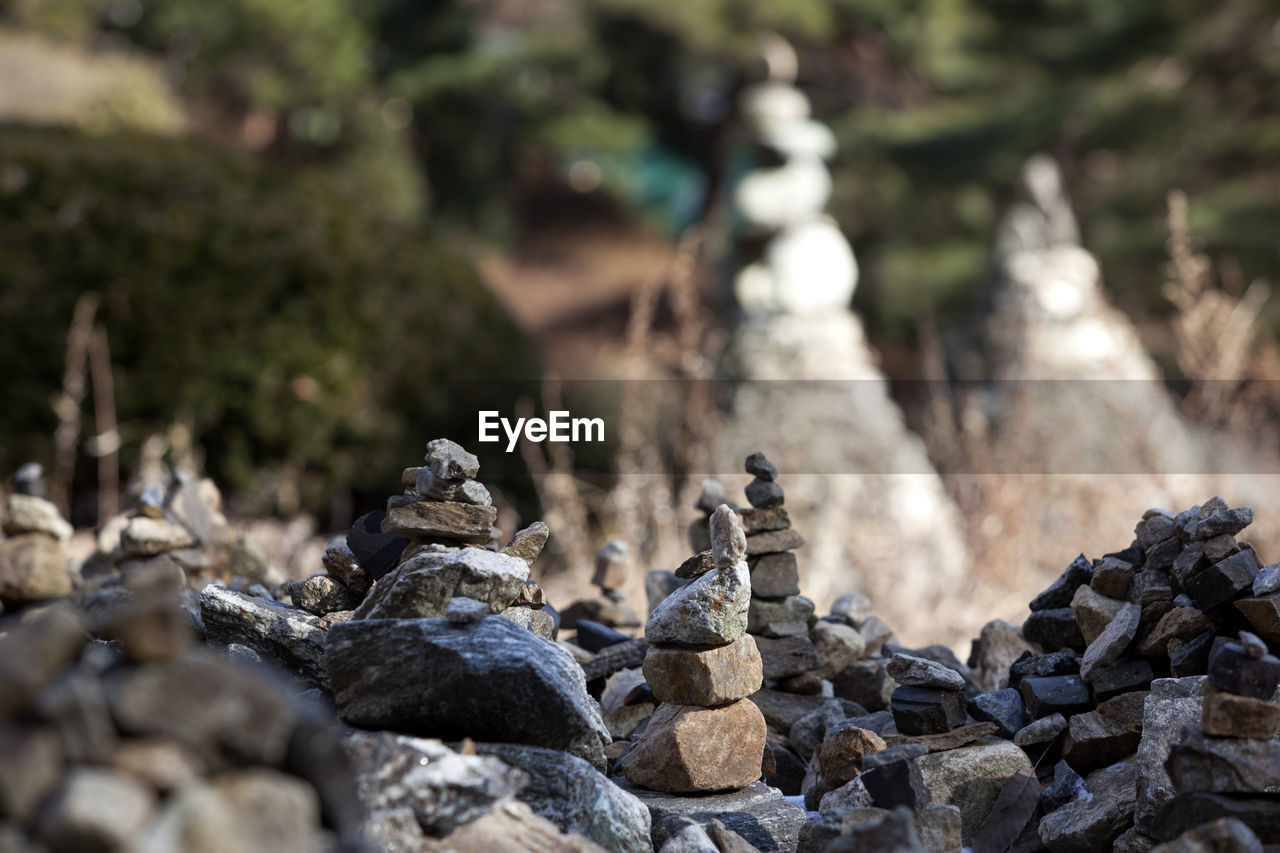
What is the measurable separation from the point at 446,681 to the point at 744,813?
48 cm

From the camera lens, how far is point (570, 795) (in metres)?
1.21

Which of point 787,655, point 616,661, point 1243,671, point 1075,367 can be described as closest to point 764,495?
point 787,655

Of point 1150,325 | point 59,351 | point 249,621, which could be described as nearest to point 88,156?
point 59,351

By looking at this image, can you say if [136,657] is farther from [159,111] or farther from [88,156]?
[159,111]

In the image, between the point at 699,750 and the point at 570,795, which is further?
the point at 699,750

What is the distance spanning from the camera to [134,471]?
5.30 m

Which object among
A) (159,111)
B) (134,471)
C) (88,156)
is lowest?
(134,471)

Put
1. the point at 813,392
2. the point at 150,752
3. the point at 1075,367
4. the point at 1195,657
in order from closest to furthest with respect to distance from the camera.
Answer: the point at 150,752, the point at 1195,657, the point at 813,392, the point at 1075,367

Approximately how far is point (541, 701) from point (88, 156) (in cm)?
547

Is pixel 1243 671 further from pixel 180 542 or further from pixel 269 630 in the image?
pixel 180 542

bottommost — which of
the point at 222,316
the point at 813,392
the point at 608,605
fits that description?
the point at 608,605

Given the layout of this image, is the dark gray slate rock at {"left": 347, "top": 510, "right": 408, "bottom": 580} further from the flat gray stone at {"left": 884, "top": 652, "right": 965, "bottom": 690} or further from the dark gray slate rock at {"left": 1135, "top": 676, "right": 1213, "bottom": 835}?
the dark gray slate rock at {"left": 1135, "top": 676, "right": 1213, "bottom": 835}

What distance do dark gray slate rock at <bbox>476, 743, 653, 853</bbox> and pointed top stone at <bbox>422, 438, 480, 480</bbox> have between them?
1.08ft

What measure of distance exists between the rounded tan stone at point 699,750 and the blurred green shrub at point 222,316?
4.26 meters
